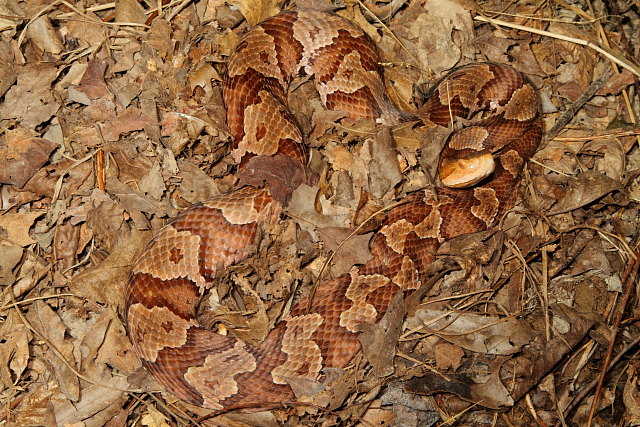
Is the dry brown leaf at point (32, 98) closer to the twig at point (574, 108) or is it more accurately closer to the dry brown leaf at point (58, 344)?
the dry brown leaf at point (58, 344)

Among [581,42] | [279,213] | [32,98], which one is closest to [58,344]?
[279,213]

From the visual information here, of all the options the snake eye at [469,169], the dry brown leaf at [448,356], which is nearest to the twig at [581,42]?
the snake eye at [469,169]

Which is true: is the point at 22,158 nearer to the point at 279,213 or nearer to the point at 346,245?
the point at 279,213

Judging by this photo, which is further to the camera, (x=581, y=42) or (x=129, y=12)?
(x=581, y=42)

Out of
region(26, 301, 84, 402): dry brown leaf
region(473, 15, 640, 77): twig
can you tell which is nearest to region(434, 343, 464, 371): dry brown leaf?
region(26, 301, 84, 402): dry brown leaf

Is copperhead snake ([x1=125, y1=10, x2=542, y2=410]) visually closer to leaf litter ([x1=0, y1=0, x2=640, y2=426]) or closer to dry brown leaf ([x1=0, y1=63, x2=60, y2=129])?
leaf litter ([x1=0, y1=0, x2=640, y2=426])
